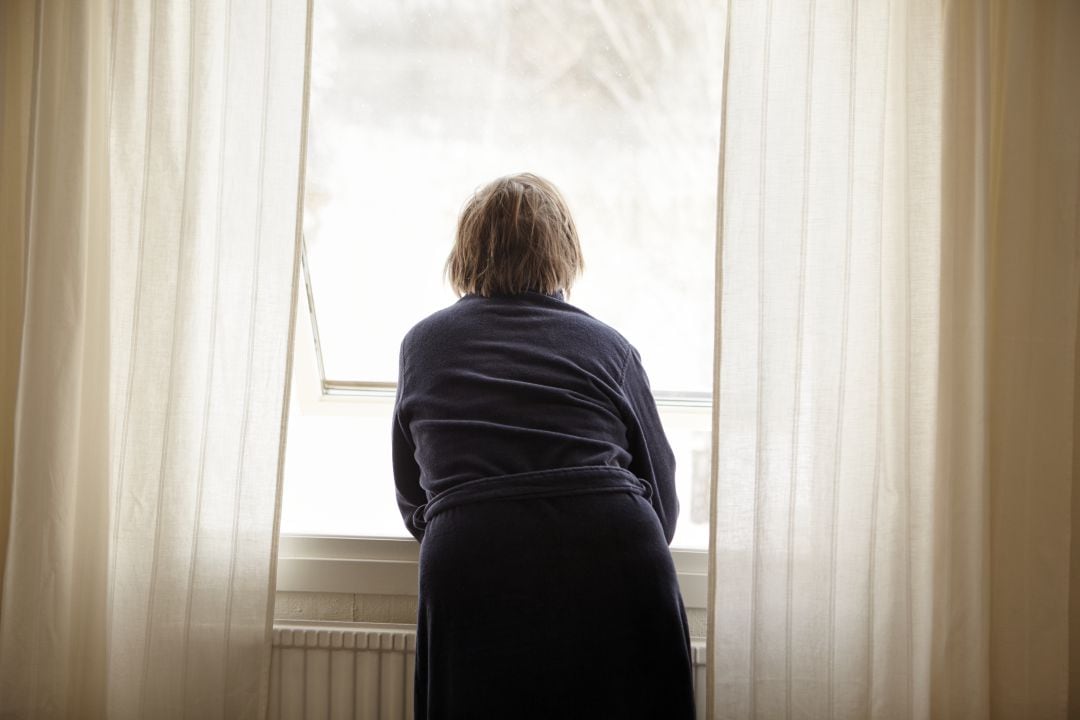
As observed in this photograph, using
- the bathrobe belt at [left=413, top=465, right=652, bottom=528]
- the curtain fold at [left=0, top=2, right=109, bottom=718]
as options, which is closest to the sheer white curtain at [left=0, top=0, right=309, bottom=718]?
the curtain fold at [left=0, top=2, right=109, bottom=718]

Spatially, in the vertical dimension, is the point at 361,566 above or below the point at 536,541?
below

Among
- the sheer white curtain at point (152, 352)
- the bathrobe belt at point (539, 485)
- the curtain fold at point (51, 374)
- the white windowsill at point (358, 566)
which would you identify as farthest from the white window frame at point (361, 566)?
the bathrobe belt at point (539, 485)

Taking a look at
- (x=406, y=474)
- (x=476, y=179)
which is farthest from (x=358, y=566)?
(x=476, y=179)

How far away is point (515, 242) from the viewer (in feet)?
4.86

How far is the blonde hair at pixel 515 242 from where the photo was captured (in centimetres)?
147

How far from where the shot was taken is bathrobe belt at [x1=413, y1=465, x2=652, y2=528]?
1.30 m

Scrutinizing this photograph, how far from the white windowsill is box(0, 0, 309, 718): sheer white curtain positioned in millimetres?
120

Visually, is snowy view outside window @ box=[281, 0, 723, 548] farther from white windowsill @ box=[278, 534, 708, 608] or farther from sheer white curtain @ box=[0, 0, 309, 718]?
sheer white curtain @ box=[0, 0, 309, 718]

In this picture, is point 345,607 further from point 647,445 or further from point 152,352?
point 647,445

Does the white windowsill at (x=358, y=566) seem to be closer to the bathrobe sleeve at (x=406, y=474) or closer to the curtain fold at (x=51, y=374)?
the bathrobe sleeve at (x=406, y=474)

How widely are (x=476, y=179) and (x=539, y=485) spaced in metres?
0.99

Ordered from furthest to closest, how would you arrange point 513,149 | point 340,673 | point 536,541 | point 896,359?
point 513,149
point 340,673
point 896,359
point 536,541

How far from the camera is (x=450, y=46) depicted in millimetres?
1864

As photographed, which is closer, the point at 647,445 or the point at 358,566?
the point at 647,445
